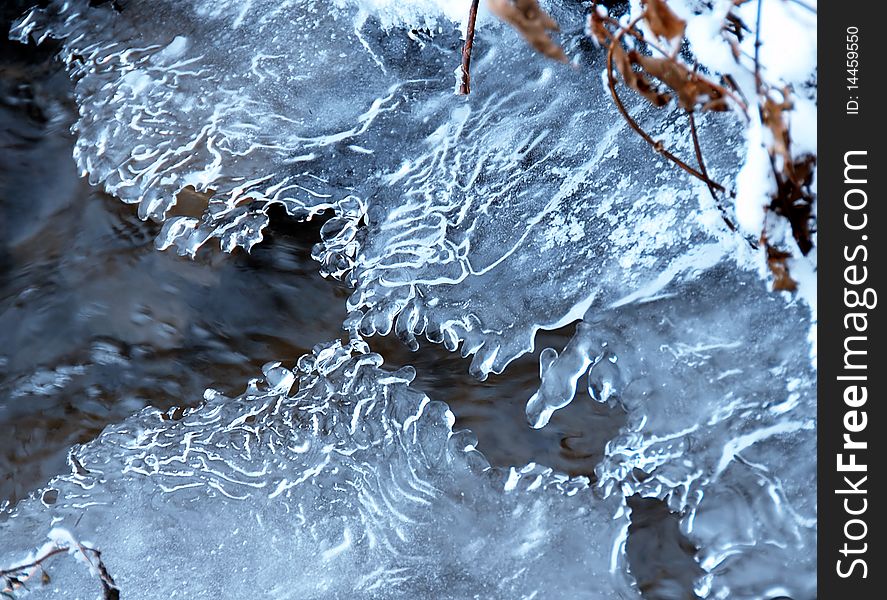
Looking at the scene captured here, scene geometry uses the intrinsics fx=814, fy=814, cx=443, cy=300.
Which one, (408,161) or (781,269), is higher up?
(408,161)

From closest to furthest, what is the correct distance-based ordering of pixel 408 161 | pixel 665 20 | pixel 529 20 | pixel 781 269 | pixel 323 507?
pixel 665 20
pixel 529 20
pixel 781 269
pixel 323 507
pixel 408 161

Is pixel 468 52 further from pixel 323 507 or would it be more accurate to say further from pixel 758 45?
pixel 323 507

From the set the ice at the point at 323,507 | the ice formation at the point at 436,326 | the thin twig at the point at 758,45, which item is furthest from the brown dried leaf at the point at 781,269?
the ice at the point at 323,507

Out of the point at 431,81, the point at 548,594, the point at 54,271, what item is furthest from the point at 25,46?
the point at 548,594

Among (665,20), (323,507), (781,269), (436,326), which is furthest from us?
(436,326)

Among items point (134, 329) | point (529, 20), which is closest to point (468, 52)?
point (529, 20)
